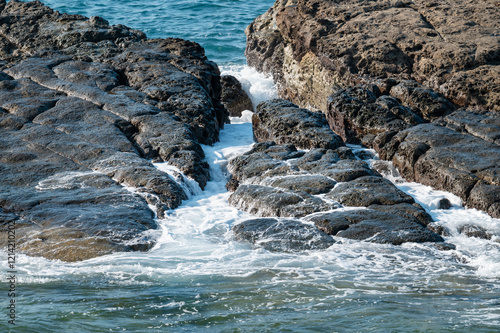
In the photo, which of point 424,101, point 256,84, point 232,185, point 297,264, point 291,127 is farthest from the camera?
point 256,84

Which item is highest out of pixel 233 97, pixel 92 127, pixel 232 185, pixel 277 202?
pixel 92 127

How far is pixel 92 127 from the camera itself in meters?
12.0

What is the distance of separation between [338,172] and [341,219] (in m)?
1.66

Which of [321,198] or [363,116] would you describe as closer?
[321,198]

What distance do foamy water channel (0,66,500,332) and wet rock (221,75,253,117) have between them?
9.31 meters

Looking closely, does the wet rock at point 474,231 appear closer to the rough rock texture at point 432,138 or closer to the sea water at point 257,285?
the sea water at point 257,285

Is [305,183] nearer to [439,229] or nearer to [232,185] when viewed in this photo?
[232,185]

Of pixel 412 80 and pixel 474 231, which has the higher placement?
pixel 412 80

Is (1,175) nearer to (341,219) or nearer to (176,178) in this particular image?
(176,178)

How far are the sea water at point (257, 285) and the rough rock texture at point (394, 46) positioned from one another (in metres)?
4.56

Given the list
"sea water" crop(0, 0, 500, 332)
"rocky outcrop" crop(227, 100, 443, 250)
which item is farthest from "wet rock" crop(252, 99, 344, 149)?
"sea water" crop(0, 0, 500, 332)

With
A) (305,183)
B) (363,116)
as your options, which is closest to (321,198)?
(305,183)

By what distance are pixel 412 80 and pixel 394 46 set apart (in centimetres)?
143

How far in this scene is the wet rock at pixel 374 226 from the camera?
823 centimetres
